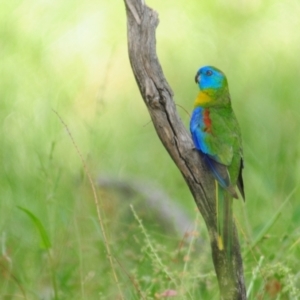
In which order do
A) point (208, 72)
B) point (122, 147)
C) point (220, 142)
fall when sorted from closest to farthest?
1. point (220, 142)
2. point (208, 72)
3. point (122, 147)

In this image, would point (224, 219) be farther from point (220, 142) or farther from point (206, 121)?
point (206, 121)

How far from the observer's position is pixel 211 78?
3.54 m

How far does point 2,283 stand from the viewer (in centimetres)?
407

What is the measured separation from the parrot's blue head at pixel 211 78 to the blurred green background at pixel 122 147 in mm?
638

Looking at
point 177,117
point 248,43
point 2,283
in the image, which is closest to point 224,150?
point 177,117

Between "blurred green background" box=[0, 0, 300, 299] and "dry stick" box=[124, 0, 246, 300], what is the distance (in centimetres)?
16

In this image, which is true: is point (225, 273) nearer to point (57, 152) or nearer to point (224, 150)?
point (224, 150)

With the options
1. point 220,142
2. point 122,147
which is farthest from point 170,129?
point 122,147

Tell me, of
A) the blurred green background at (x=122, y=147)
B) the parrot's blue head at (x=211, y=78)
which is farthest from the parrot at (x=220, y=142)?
the blurred green background at (x=122, y=147)

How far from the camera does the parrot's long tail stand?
303cm

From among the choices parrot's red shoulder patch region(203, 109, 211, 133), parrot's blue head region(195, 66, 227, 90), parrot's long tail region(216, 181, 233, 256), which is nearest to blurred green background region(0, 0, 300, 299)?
parrot's long tail region(216, 181, 233, 256)

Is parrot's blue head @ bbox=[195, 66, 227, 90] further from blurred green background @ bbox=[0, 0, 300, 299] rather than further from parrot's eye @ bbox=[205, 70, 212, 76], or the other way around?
blurred green background @ bbox=[0, 0, 300, 299]

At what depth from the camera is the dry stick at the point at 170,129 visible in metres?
2.99

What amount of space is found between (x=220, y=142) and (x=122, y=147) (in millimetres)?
2242
